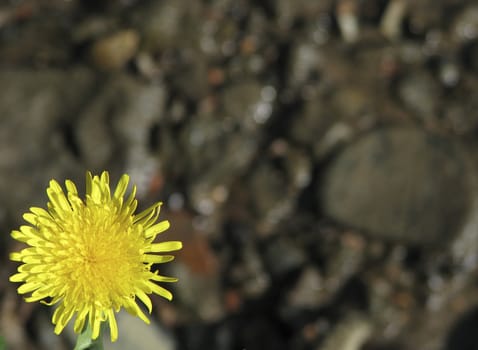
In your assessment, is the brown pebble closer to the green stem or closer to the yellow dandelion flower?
the yellow dandelion flower

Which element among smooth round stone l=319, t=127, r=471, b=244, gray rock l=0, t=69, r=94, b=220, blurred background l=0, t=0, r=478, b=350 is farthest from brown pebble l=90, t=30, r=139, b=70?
smooth round stone l=319, t=127, r=471, b=244

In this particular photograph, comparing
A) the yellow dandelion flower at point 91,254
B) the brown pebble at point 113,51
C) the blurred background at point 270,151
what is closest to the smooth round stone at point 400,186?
the blurred background at point 270,151

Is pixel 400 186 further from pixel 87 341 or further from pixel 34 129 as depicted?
pixel 87 341

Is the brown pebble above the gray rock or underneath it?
above

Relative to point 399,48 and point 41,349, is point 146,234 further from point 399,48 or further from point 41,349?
point 399,48

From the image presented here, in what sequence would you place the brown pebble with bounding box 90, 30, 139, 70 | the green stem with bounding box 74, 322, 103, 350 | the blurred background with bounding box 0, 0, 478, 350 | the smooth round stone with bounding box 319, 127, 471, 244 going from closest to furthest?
the green stem with bounding box 74, 322, 103, 350
the blurred background with bounding box 0, 0, 478, 350
the smooth round stone with bounding box 319, 127, 471, 244
the brown pebble with bounding box 90, 30, 139, 70

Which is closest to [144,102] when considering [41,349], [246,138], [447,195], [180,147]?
[180,147]
